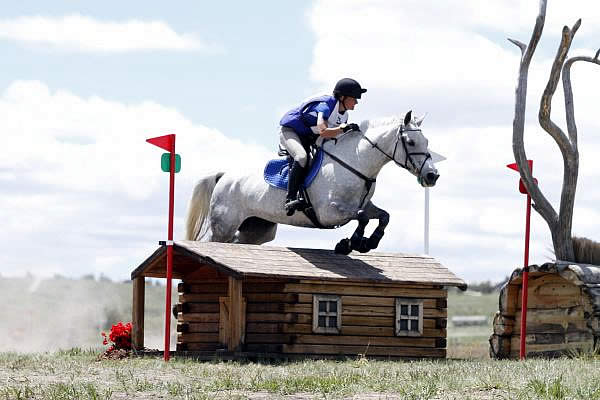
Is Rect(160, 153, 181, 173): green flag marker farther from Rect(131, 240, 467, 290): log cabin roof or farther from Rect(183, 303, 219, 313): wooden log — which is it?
Rect(183, 303, 219, 313): wooden log

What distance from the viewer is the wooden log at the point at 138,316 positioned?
62.1ft

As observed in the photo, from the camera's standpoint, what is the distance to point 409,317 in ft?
61.0

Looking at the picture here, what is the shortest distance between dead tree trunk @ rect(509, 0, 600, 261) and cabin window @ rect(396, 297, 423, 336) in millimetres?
2317

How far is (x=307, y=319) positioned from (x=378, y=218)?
169 centimetres

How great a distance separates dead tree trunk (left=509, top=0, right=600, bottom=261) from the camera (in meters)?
19.2

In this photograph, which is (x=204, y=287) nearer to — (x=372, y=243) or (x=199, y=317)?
(x=199, y=317)

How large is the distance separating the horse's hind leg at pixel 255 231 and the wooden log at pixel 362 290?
2.26 metres

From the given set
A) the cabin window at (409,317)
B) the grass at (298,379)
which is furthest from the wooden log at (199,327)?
the cabin window at (409,317)

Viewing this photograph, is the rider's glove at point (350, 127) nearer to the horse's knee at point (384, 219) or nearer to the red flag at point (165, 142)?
the horse's knee at point (384, 219)

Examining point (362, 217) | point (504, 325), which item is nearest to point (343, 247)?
point (362, 217)

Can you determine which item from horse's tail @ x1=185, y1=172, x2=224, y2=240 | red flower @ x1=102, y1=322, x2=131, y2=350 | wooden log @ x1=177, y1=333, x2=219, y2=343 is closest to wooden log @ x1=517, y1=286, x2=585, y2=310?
wooden log @ x1=177, y1=333, x2=219, y2=343

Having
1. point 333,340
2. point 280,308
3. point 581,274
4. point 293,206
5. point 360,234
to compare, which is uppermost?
point 293,206

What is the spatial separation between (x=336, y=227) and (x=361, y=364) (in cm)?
267

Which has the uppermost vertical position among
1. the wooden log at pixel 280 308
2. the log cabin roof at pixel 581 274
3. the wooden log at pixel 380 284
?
the log cabin roof at pixel 581 274
